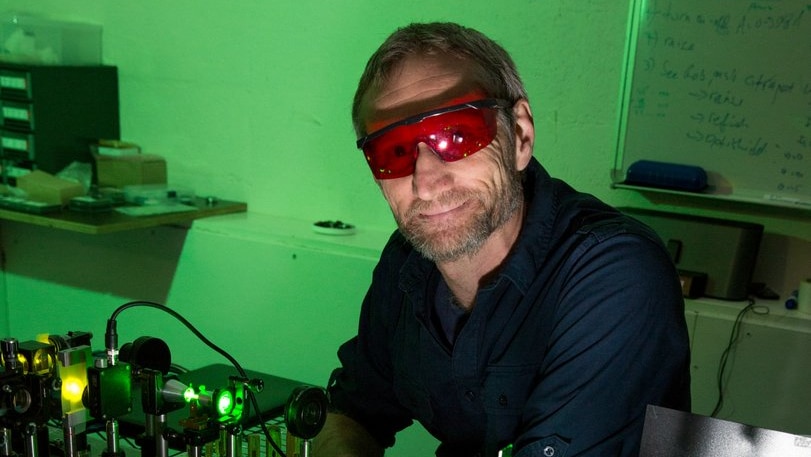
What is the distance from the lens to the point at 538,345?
1.41 metres

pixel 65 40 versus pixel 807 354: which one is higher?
pixel 65 40

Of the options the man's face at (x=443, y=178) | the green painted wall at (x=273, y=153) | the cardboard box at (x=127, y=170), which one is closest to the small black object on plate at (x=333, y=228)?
the green painted wall at (x=273, y=153)

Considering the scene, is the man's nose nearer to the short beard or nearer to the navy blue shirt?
the short beard

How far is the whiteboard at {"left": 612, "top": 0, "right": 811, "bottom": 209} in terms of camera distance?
224cm

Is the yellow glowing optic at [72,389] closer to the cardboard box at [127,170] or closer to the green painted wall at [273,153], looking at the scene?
the green painted wall at [273,153]

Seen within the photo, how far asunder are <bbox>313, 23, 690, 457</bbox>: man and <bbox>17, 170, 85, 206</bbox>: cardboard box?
170 cm

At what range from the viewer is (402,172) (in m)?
1.41

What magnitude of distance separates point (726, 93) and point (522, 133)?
1073 mm

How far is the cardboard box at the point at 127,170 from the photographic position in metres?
3.20

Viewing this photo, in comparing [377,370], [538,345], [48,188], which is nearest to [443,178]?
[538,345]

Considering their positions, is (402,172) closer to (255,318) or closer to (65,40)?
(255,318)

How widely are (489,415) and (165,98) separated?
2.29 m

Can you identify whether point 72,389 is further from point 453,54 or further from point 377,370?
point 453,54

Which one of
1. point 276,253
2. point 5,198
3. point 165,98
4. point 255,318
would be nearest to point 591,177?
point 276,253
